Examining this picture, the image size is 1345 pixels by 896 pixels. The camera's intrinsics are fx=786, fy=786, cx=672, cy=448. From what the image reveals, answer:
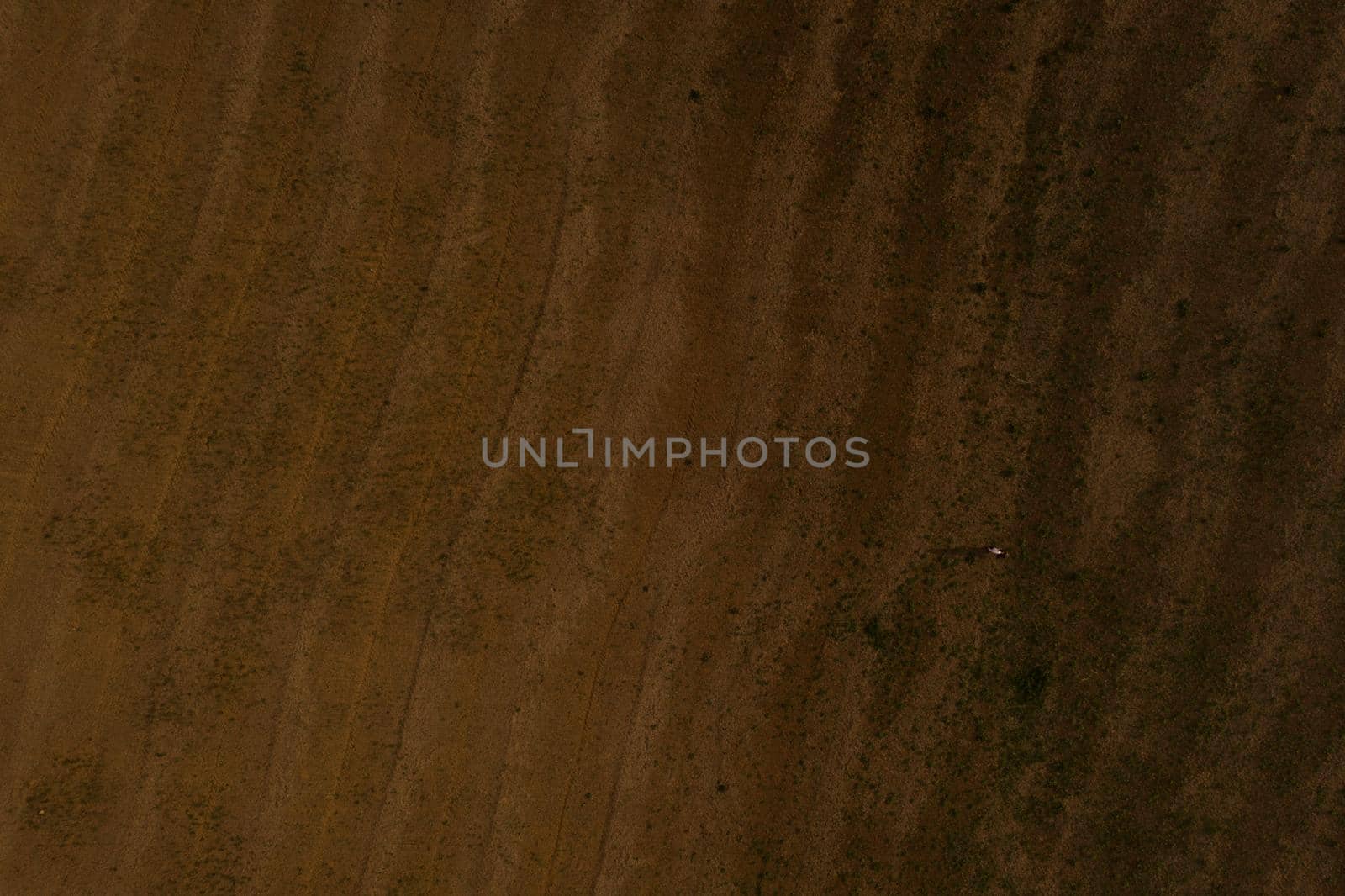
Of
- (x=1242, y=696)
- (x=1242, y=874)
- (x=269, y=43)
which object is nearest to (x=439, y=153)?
(x=269, y=43)

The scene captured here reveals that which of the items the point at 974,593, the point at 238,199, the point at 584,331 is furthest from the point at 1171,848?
the point at 238,199

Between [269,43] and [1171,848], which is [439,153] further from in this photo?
[1171,848]

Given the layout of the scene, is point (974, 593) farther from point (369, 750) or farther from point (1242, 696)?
point (369, 750)

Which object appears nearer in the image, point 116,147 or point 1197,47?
point 116,147

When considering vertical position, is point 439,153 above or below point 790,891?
above

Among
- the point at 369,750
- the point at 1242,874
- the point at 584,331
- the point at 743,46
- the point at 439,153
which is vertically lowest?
the point at 369,750

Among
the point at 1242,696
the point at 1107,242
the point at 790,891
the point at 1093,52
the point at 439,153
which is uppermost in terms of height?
the point at 1093,52

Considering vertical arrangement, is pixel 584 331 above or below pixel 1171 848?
above
